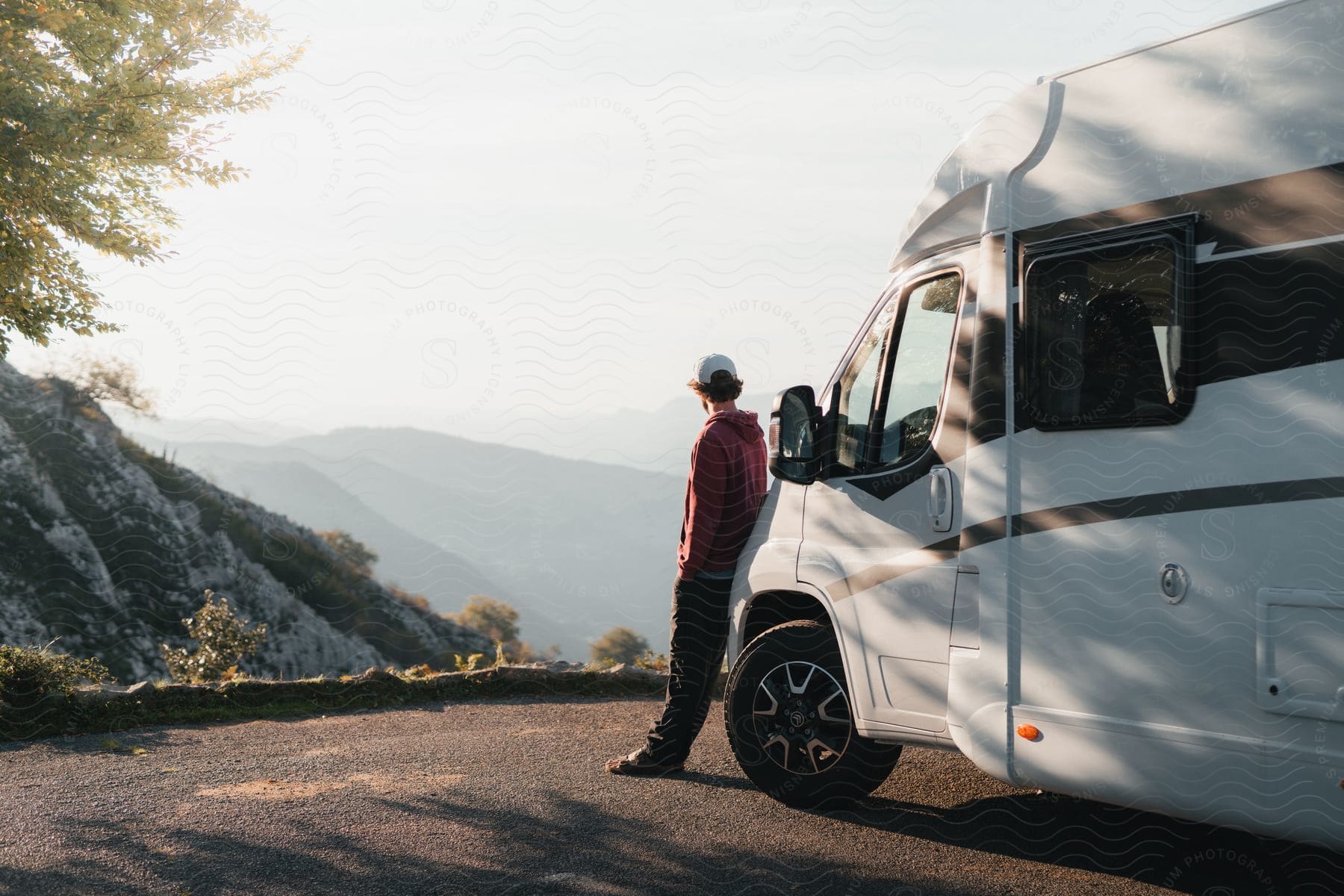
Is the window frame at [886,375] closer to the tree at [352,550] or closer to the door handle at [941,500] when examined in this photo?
the door handle at [941,500]

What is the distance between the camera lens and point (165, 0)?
1105 cm

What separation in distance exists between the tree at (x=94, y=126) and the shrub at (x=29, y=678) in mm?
4250

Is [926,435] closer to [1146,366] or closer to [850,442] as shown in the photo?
[850,442]

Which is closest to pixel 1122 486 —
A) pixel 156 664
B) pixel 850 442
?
pixel 850 442

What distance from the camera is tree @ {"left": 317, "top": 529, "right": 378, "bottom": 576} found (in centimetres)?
4225

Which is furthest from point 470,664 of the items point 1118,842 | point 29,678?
point 1118,842

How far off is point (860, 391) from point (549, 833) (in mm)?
2516

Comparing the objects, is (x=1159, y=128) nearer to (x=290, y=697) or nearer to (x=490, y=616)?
(x=290, y=697)

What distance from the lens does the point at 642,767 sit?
20.2ft

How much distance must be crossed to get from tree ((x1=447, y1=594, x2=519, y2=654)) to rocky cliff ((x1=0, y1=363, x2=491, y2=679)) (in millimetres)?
17873

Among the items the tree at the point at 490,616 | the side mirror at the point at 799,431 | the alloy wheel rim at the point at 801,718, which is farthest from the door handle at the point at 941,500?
the tree at the point at 490,616

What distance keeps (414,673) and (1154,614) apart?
667 centimetres

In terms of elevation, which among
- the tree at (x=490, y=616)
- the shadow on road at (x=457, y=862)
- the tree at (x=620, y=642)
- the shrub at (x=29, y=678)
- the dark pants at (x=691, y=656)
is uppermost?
the dark pants at (x=691, y=656)

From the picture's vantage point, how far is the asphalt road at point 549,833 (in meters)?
4.45
